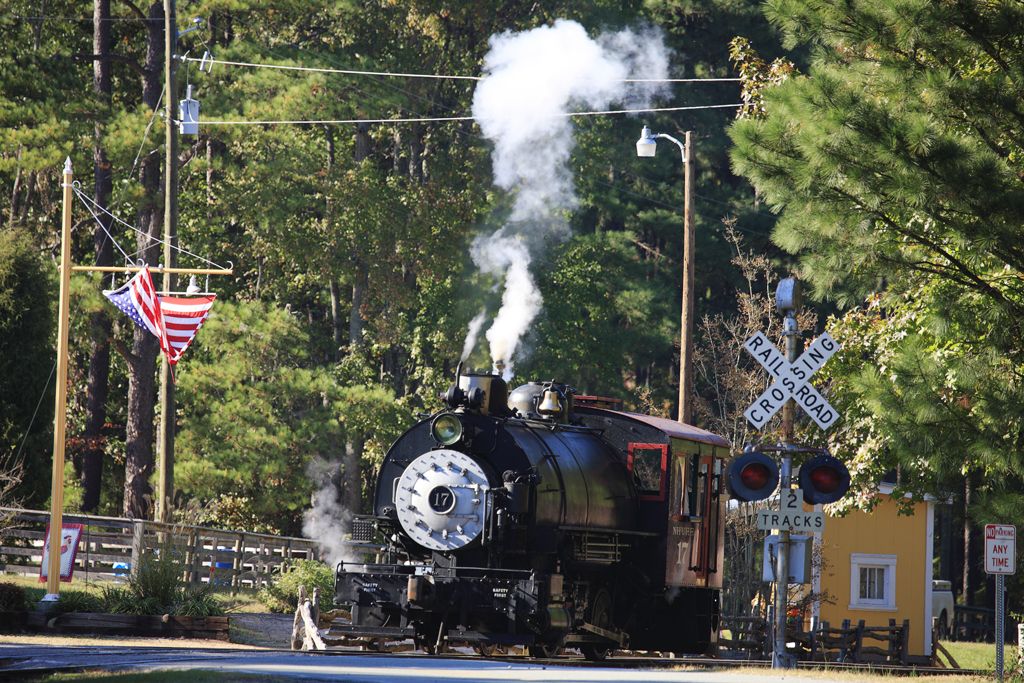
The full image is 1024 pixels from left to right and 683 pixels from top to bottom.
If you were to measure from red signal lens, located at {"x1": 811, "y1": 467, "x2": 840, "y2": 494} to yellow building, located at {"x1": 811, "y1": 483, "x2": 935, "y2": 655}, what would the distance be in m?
17.3

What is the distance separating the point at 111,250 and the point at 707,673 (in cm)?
2767

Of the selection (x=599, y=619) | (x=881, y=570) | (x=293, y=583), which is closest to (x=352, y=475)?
(x=293, y=583)

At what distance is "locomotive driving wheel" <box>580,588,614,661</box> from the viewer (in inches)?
731

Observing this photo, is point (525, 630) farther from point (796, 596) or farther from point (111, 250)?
point (111, 250)

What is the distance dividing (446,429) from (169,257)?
12.9 m

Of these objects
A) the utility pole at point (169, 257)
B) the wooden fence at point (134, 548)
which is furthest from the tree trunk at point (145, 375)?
the utility pole at point (169, 257)

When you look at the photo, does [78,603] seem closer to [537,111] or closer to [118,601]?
[118,601]

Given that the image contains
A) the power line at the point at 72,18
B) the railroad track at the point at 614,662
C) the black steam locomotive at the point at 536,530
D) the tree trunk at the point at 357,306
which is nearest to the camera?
the black steam locomotive at the point at 536,530

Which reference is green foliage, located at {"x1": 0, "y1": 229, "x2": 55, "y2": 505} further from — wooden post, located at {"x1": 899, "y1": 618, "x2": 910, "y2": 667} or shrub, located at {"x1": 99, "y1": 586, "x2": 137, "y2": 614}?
wooden post, located at {"x1": 899, "y1": 618, "x2": 910, "y2": 667}

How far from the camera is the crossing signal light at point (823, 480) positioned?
1487 cm

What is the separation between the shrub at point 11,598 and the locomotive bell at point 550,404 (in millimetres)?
7897

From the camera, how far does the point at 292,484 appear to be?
128 ft

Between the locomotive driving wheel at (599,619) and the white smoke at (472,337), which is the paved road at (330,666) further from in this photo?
the white smoke at (472,337)

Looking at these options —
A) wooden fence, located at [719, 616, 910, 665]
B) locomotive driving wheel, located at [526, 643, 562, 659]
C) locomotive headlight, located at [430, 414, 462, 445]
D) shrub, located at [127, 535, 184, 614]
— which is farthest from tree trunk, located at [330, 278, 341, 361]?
locomotive driving wheel, located at [526, 643, 562, 659]
